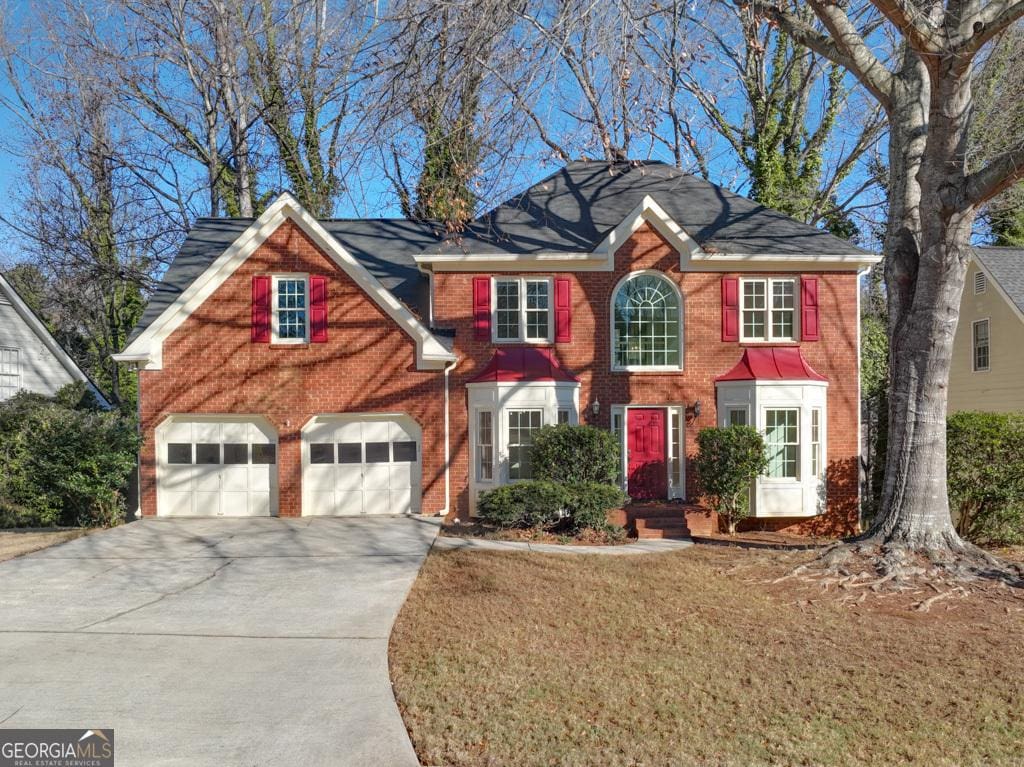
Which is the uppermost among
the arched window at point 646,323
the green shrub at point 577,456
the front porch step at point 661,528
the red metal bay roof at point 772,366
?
the arched window at point 646,323

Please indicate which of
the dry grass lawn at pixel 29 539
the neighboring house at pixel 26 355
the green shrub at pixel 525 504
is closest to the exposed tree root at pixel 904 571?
the green shrub at pixel 525 504

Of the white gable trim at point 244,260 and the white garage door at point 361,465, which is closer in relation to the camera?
the white gable trim at point 244,260

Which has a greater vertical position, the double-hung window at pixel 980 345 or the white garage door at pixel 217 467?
the double-hung window at pixel 980 345

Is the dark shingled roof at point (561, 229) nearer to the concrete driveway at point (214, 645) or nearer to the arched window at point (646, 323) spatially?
the arched window at point (646, 323)

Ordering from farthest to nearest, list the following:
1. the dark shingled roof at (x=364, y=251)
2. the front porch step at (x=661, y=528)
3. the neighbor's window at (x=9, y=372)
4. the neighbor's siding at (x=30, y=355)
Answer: the neighbor's siding at (x=30, y=355), the neighbor's window at (x=9, y=372), the dark shingled roof at (x=364, y=251), the front porch step at (x=661, y=528)

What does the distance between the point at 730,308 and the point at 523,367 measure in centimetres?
463

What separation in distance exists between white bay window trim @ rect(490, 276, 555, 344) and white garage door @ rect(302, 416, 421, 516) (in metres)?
2.76

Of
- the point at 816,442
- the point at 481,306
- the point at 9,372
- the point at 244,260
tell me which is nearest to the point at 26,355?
the point at 9,372

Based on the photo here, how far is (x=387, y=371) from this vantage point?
50.2 ft

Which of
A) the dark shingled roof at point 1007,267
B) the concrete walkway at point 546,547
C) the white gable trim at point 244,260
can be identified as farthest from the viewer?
the dark shingled roof at point 1007,267

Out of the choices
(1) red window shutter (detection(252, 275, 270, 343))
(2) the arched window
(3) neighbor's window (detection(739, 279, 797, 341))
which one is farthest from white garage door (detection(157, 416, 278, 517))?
(3) neighbor's window (detection(739, 279, 797, 341))

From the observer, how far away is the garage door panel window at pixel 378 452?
15.5 metres

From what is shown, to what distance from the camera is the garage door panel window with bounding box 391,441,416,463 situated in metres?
15.6

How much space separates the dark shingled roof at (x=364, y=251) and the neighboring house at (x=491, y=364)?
0.36 meters
